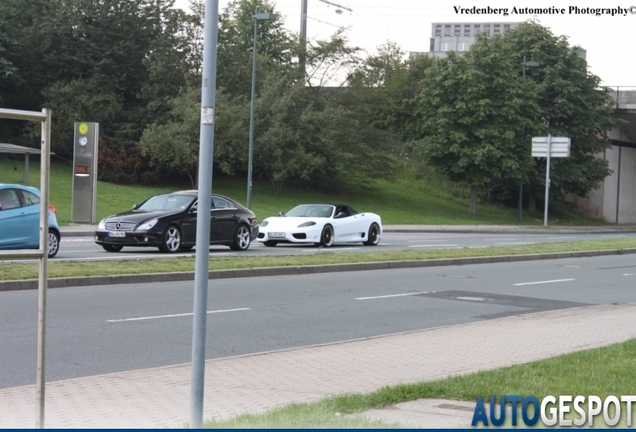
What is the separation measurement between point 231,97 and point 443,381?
4996 cm

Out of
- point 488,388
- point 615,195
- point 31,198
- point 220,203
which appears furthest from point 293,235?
point 615,195

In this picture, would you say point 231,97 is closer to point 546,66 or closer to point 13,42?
point 13,42

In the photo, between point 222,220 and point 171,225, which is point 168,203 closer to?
point 171,225

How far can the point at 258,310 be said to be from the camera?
44.6 feet

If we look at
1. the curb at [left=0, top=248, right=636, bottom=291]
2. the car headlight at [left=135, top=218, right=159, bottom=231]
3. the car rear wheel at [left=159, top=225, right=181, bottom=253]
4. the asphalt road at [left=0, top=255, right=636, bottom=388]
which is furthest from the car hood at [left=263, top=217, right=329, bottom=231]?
the asphalt road at [left=0, top=255, right=636, bottom=388]

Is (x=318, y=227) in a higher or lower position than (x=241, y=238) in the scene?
higher

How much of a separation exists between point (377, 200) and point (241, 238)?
37.0m

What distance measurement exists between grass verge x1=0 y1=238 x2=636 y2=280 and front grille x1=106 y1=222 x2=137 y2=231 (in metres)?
2.74

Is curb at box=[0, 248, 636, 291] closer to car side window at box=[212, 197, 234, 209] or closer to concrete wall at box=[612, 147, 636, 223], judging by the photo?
car side window at box=[212, 197, 234, 209]

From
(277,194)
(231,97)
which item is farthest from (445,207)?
(231,97)

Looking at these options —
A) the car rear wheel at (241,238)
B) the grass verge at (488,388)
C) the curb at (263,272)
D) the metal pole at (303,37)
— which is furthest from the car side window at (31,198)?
the metal pole at (303,37)

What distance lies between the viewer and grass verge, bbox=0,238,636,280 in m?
16.0

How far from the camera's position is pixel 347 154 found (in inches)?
2291

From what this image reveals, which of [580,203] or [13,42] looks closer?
[13,42]
